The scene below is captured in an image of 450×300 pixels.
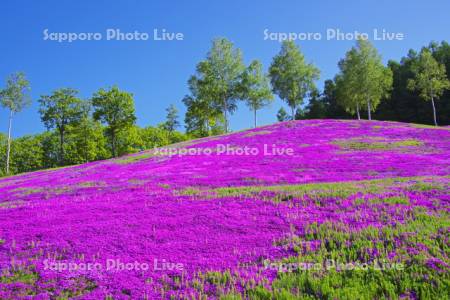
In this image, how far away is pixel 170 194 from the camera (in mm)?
15328

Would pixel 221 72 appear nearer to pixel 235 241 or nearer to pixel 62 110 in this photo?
pixel 62 110

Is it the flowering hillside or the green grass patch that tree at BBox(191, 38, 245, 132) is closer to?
the green grass patch

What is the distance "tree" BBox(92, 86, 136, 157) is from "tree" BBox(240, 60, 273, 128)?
22.6 metres

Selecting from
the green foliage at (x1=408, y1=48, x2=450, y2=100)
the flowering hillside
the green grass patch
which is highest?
the green foliage at (x1=408, y1=48, x2=450, y2=100)

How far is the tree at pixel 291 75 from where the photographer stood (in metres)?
64.7

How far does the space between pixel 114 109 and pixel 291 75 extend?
3417 centimetres

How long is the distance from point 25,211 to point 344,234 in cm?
1284

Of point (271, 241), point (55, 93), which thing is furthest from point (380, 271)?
point (55, 93)

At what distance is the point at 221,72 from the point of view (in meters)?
64.9

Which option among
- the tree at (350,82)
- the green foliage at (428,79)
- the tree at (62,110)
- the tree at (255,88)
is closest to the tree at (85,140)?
the tree at (62,110)

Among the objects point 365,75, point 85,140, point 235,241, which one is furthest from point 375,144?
point 85,140

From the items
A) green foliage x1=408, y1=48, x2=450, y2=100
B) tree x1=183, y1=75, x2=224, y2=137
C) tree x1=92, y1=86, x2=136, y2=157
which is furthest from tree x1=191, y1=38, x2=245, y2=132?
green foliage x1=408, y1=48, x2=450, y2=100

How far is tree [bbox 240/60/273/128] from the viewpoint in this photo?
65.9m

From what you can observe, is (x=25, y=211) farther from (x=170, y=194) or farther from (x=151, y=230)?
(x=151, y=230)
